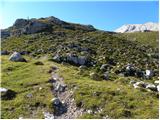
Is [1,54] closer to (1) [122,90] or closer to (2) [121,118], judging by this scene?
(1) [122,90]

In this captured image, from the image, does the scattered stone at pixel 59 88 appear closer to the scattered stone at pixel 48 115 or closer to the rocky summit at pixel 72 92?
the rocky summit at pixel 72 92

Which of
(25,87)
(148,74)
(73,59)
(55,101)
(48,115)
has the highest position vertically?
(73,59)

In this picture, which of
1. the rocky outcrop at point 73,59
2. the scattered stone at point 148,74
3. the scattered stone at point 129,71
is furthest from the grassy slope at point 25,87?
the scattered stone at point 148,74

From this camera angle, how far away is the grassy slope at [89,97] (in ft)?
113

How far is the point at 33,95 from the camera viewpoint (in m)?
40.1

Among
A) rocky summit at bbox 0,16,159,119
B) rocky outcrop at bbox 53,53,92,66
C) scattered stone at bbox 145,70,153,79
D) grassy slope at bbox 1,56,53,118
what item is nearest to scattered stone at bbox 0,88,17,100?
rocky summit at bbox 0,16,159,119

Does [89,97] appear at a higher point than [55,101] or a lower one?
higher

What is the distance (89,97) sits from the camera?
38000 mm

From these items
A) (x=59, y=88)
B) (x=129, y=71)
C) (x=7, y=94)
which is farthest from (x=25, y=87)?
(x=129, y=71)

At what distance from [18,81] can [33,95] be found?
6940 millimetres

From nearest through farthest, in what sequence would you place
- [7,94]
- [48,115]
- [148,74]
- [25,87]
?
[48,115] → [7,94] → [25,87] → [148,74]

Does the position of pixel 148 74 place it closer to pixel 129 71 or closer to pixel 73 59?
pixel 129 71

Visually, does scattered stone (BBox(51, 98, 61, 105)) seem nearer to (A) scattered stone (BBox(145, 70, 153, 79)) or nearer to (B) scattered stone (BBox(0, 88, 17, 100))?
(B) scattered stone (BBox(0, 88, 17, 100))

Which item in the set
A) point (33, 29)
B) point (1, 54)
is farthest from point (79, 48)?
point (33, 29)
